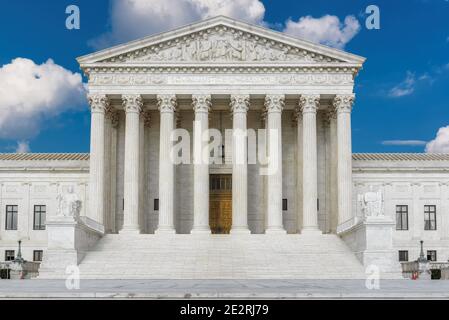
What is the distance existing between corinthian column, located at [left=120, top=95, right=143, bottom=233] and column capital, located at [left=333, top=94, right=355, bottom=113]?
16.7m

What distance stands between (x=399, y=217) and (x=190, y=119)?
21520 millimetres

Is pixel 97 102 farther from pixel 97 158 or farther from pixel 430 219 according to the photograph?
pixel 430 219

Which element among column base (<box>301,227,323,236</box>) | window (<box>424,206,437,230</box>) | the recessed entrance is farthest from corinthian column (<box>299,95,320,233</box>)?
window (<box>424,206,437,230</box>)

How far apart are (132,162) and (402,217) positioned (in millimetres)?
25831

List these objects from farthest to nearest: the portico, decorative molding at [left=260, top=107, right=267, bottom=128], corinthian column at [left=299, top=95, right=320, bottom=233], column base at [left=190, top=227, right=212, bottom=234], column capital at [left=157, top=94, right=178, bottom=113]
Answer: decorative molding at [left=260, top=107, right=267, bottom=128] → column capital at [left=157, top=94, right=178, bottom=113] → the portico → corinthian column at [left=299, top=95, right=320, bottom=233] → column base at [left=190, top=227, right=212, bottom=234]

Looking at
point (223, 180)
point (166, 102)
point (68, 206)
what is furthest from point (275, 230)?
point (68, 206)

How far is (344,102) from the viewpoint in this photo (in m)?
61.6

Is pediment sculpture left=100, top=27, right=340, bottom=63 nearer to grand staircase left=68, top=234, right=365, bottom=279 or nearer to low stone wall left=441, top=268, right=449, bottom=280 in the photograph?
grand staircase left=68, top=234, right=365, bottom=279

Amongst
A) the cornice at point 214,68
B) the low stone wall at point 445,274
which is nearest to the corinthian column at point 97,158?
the cornice at point 214,68

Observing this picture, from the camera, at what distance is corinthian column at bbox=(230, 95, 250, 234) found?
60469mm

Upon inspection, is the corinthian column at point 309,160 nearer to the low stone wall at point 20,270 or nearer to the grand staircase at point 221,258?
the grand staircase at point 221,258

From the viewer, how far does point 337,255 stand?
5238 centimetres

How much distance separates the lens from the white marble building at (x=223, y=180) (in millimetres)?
50531

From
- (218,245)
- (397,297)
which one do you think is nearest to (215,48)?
(218,245)
